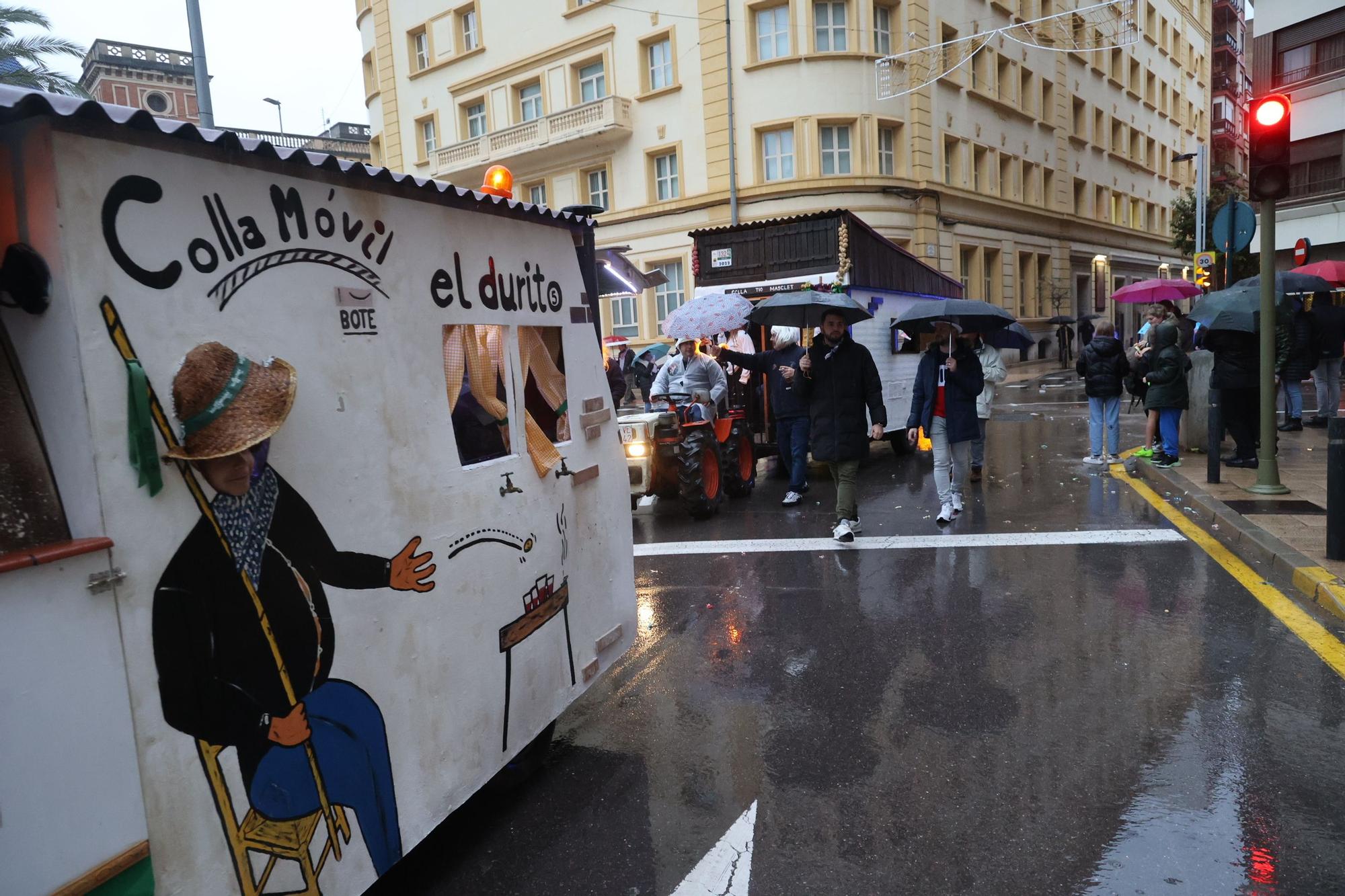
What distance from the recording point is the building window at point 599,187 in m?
30.1

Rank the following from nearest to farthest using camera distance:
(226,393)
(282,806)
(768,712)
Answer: (226,393), (282,806), (768,712)

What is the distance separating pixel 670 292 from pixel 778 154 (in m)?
5.42

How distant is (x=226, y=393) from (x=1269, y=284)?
843 cm

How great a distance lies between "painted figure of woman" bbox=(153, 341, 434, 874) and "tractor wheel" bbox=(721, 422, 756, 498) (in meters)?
7.46

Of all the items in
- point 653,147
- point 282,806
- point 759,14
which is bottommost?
point 282,806

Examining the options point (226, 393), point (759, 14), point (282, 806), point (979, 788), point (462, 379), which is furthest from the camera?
point (759, 14)

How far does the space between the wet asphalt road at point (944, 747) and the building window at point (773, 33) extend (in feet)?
76.0

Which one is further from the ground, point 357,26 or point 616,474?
point 357,26

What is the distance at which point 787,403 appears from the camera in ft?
33.1

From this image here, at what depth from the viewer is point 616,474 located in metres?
4.39

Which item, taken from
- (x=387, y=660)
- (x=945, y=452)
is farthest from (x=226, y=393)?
(x=945, y=452)

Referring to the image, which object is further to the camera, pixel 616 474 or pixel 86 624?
pixel 616 474

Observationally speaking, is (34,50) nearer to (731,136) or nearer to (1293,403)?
(731,136)

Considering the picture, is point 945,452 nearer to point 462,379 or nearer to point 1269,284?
point 1269,284
